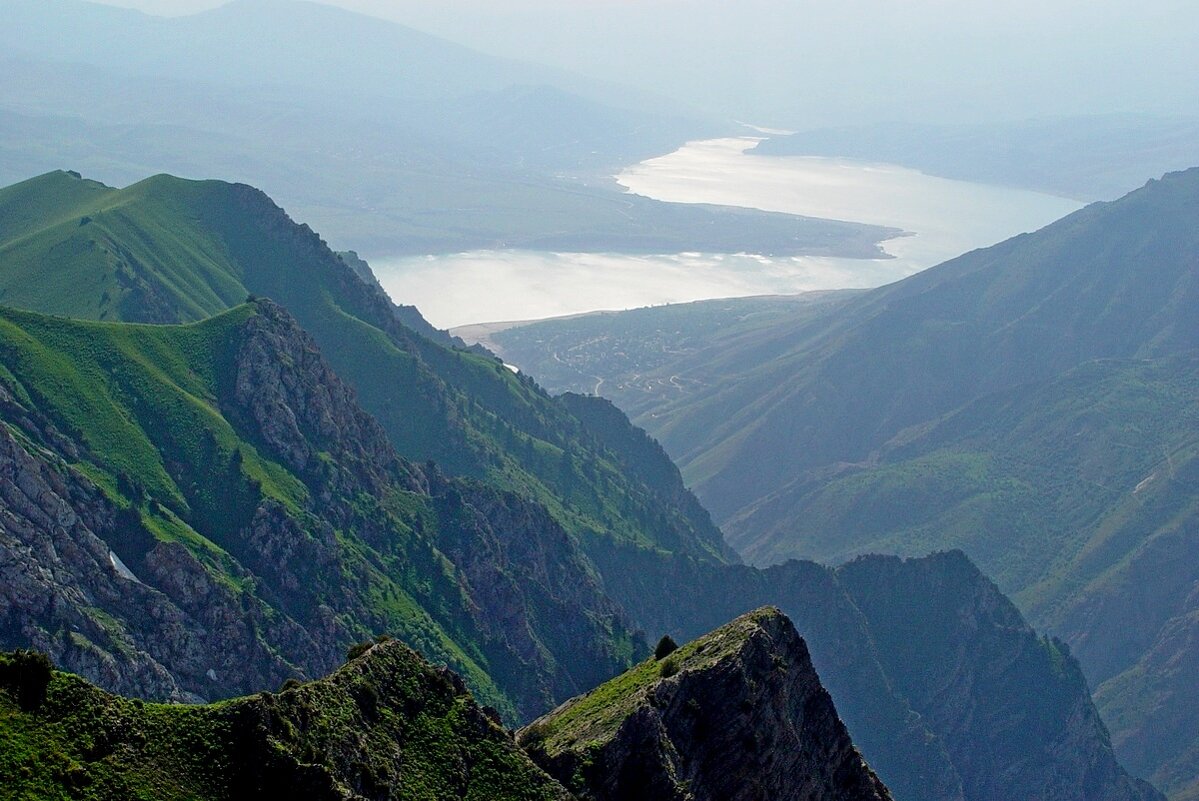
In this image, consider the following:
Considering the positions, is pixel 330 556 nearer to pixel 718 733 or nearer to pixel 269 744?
pixel 718 733

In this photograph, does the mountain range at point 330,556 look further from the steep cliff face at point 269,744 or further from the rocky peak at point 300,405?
the steep cliff face at point 269,744

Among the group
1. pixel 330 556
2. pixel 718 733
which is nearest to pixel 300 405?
pixel 330 556

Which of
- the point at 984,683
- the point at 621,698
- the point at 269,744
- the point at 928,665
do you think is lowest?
the point at 984,683

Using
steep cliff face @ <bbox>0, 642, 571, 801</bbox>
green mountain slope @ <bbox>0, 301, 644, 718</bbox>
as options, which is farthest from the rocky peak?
steep cliff face @ <bbox>0, 642, 571, 801</bbox>

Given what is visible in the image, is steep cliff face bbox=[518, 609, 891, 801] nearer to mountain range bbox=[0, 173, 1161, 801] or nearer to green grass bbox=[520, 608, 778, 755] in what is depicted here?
green grass bbox=[520, 608, 778, 755]

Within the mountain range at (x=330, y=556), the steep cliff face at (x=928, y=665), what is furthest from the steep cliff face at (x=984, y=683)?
the mountain range at (x=330, y=556)

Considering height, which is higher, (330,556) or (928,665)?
(330,556)

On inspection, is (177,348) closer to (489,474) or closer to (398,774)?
(489,474)
